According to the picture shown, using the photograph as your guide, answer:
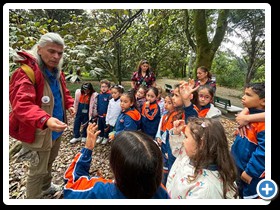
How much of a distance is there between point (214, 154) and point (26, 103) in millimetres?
1136

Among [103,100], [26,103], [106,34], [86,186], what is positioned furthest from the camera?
[103,100]

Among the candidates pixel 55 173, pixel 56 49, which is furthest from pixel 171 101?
pixel 55 173

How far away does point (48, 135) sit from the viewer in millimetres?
1352

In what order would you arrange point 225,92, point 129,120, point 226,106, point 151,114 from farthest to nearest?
point 225,92 < point 226,106 < point 151,114 < point 129,120

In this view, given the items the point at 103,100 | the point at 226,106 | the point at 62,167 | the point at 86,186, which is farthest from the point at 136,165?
the point at 226,106

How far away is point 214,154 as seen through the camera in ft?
3.30

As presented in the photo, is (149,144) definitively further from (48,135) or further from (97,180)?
(48,135)

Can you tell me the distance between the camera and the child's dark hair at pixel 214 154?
0.99 meters

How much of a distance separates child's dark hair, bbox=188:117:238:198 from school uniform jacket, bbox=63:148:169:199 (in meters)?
0.28

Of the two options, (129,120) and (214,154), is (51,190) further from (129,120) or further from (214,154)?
(214,154)

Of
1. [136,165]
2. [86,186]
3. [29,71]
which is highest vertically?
[29,71]

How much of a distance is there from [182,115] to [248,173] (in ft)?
2.15

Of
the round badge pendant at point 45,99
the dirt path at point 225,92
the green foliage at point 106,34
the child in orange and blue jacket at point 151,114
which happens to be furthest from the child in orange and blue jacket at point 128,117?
the dirt path at point 225,92

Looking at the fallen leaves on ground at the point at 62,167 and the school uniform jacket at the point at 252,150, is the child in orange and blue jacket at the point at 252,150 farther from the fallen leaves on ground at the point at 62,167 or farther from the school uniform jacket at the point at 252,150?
the fallen leaves on ground at the point at 62,167
